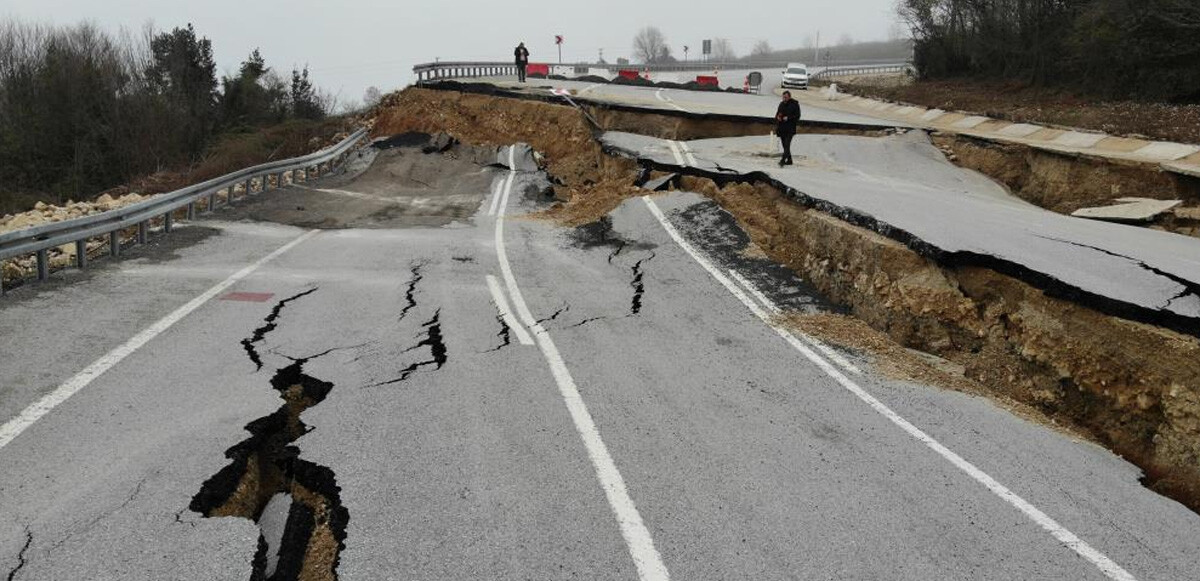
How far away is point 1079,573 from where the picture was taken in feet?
14.4

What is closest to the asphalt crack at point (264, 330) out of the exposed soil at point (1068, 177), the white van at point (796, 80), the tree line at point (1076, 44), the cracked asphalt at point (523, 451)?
the cracked asphalt at point (523, 451)

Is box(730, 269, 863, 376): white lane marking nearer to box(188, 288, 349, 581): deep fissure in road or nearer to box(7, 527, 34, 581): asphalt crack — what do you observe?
box(188, 288, 349, 581): deep fissure in road

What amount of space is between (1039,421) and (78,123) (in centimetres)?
5985

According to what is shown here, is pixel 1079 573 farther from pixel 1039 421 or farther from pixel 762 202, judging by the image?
pixel 762 202

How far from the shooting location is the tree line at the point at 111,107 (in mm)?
49938

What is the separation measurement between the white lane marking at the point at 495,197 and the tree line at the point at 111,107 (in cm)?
3940

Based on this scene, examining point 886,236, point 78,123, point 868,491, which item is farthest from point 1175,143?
point 78,123

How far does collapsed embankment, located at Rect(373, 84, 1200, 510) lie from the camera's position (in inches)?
250

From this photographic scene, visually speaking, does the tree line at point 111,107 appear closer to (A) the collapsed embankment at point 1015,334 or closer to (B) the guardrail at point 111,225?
(B) the guardrail at point 111,225

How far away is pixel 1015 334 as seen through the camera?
7.99m

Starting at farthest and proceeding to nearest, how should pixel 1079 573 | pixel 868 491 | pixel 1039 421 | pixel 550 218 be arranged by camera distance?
pixel 550 218, pixel 1039 421, pixel 868 491, pixel 1079 573

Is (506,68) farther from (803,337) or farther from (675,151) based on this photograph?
(803,337)

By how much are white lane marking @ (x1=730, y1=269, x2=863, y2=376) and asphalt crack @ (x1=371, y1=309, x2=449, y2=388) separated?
384 cm

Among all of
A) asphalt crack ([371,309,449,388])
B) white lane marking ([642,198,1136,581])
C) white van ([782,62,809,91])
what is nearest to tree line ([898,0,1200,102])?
white van ([782,62,809,91])
